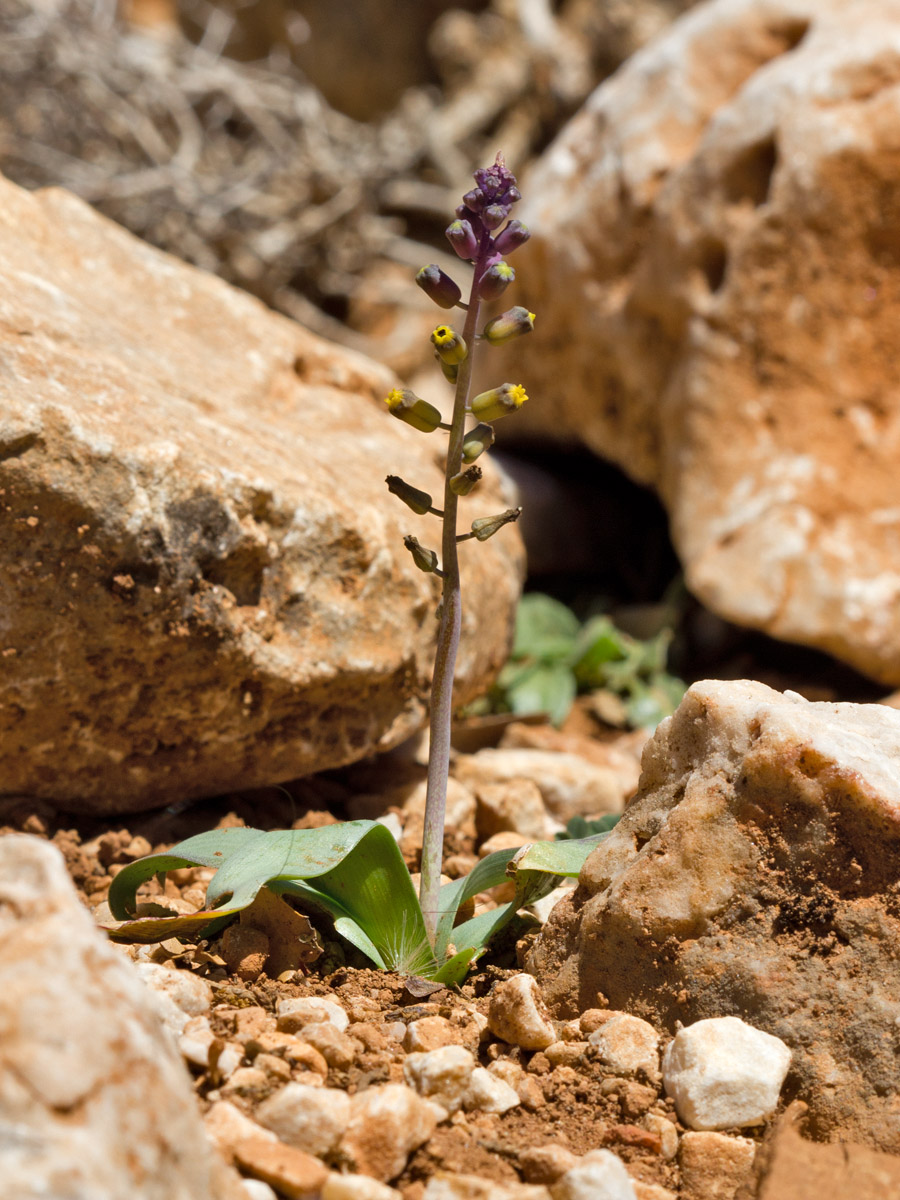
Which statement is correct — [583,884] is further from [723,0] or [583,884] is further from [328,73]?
[328,73]

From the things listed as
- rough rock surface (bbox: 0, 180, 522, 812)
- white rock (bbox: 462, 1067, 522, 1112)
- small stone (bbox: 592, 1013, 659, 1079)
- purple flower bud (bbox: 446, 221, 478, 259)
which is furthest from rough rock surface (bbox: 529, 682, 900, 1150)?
rough rock surface (bbox: 0, 180, 522, 812)

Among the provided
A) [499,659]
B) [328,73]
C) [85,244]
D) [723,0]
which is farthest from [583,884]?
[328,73]

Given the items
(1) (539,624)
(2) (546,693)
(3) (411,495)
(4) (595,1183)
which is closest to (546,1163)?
(4) (595,1183)

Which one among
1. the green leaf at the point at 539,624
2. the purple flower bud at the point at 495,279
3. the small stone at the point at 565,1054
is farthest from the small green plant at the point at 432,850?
the green leaf at the point at 539,624

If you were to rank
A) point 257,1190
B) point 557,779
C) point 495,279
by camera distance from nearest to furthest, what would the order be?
point 257,1190, point 495,279, point 557,779

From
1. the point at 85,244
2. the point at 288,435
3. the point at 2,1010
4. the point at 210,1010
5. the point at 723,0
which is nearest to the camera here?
the point at 2,1010

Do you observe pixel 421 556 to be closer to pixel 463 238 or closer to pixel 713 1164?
pixel 463 238
